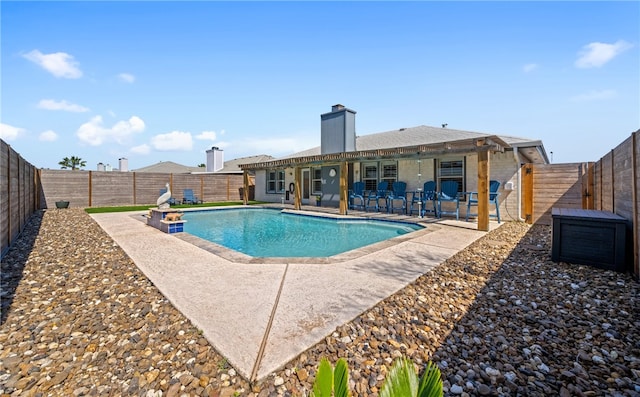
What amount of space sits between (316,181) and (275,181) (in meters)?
3.62

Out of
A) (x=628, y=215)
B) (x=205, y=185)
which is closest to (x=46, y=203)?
(x=205, y=185)

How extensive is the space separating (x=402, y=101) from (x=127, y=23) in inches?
385

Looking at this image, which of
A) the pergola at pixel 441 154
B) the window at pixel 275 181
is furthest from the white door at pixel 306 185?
the pergola at pixel 441 154

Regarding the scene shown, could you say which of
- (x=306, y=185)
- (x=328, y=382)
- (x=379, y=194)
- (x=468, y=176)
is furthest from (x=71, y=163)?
(x=328, y=382)

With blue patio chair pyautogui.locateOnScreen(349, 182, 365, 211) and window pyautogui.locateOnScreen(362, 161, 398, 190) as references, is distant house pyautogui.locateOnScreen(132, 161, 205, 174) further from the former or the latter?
window pyautogui.locateOnScreen(362, 161, 398, 190)

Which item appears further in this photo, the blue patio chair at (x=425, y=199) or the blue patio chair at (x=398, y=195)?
the blue patio chair at (x=398, y=195)

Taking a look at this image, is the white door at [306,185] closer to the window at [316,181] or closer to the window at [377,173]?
the window at [316,181]

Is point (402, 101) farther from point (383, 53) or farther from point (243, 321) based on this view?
point (243, 321)

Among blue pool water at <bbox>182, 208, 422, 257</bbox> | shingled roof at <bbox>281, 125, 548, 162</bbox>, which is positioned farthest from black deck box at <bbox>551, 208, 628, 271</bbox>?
shingled roof at <bbox>281, 125, 548, 162</bbox>

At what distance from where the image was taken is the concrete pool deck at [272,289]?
2146mm

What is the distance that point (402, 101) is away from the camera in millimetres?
11695

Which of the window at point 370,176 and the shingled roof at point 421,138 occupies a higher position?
the shingled roof at point 421,138

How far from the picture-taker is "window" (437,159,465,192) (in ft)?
33.2

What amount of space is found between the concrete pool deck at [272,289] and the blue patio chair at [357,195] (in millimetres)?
6517
